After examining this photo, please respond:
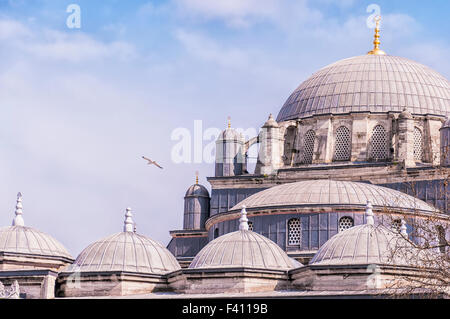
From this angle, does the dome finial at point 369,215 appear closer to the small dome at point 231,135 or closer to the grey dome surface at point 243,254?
the grey dome surface at point 243,254

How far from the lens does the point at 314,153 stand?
67.5 metres

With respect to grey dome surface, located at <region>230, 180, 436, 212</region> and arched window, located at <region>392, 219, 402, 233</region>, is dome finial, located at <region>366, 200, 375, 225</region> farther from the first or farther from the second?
A: grey dome surface, located at <region>230, 180, 436, 212</region>

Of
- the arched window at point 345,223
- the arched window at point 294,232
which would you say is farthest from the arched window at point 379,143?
the arched window at point 294,232

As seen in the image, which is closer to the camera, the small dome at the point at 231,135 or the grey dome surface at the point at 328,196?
the grey dome surface at the point at 328,196

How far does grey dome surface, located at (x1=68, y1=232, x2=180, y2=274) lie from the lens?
5306 centimetres

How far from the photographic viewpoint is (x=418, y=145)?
2613 inches

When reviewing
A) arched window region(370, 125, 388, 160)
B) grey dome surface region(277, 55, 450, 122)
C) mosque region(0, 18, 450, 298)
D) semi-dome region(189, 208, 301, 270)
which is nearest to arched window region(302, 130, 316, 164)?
mosque region(0, 18, 450, 298)

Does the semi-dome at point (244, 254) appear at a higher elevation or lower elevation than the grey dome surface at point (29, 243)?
lower

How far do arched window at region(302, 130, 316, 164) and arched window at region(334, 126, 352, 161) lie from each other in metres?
1.27

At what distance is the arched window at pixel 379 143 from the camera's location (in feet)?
218

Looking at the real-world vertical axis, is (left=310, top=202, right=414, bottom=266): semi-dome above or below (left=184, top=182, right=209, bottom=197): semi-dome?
below

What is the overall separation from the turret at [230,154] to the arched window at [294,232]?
1044 cm

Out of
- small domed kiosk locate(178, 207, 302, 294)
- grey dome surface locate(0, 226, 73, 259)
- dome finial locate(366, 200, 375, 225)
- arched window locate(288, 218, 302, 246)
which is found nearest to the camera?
small domed kiosk locate(178, 207, 302, 294)
